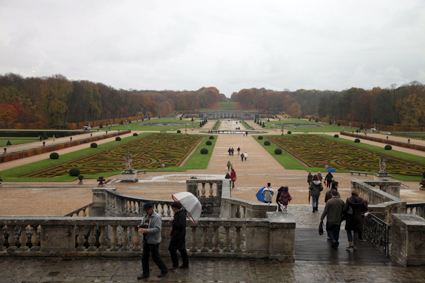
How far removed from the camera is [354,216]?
7.75m

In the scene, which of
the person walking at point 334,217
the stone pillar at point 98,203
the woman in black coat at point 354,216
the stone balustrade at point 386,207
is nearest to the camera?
the woman in black coat at point 354,216

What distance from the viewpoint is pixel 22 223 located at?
689 centimetres

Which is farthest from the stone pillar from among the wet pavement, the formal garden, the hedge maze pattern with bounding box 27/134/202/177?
the formal garden

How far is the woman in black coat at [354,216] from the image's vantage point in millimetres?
7605

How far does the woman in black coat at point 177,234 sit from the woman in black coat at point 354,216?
3.96 metres

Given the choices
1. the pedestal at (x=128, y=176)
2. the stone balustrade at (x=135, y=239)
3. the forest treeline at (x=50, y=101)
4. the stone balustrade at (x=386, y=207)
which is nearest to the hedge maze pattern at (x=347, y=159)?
the pedestal at (x=128, y=176)

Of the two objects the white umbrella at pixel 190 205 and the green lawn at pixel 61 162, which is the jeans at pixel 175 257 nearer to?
the white umbrella at pixel 190 205

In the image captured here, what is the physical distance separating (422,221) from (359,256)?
1.53 metres

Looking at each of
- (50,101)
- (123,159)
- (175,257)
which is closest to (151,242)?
(175,257)

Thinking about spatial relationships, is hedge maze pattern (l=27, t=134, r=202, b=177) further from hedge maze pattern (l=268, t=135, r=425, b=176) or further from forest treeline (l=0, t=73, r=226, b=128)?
forest treeline (l=0, t=73, r=226, b=128)

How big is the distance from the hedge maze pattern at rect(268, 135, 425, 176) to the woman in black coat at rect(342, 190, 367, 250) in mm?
24519

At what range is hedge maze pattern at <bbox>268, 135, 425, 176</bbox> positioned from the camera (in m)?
30.6

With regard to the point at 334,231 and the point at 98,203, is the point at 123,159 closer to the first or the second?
the point at 98,203

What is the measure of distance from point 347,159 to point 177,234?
3351 cm
